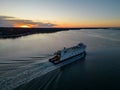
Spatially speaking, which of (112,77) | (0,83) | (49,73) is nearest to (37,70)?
(49,73)

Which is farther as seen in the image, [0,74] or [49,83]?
[0,74]

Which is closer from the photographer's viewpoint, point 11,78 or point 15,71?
point 11,78

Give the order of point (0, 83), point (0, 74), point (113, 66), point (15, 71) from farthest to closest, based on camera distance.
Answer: point (113, 66)
point (15, 71)
point (0, 74)
point (0, 83)

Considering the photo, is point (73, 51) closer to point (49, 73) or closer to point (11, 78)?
point (49, 73)

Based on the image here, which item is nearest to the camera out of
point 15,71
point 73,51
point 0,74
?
point 0,74

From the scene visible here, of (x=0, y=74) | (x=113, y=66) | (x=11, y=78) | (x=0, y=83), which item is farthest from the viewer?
(x=113, y=66)

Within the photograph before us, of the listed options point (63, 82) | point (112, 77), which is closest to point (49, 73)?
point (63, 82)

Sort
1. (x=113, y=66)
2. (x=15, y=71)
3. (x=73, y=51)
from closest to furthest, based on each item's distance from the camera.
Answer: (x=15, y=71) < (x=113, y=66) < (x=73, y=51)

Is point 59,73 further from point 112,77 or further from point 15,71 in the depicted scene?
point 112,77

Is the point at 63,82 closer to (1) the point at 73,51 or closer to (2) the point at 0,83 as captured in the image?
(2) the point at 0,83
